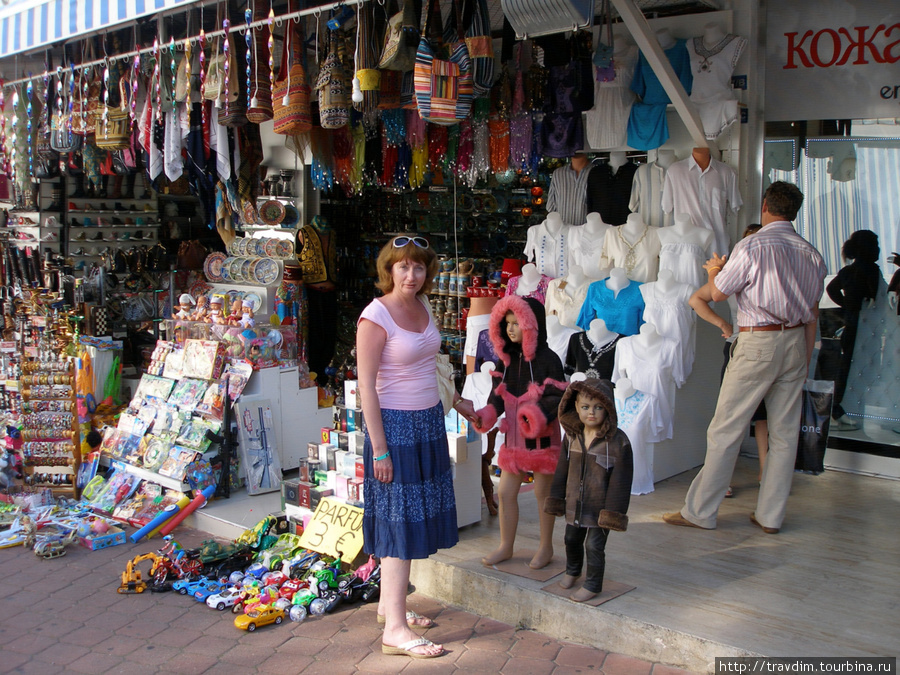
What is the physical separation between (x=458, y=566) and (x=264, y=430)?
228 centimetres

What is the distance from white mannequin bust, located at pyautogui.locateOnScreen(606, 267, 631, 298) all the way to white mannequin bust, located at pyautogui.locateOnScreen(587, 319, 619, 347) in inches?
9.7

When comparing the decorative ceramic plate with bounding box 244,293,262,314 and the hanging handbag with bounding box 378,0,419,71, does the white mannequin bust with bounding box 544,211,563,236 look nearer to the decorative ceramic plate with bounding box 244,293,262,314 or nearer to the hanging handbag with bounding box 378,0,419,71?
the hanging handbag with bounding box 378,0,419,71

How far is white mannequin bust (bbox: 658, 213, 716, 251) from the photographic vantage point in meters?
5.41

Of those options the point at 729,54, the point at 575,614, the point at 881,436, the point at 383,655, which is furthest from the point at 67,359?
the point at 881,436

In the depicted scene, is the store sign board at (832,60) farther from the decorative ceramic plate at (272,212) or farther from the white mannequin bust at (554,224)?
the decorative ceramic plate at (272,212)

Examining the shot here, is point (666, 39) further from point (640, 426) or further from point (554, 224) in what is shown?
point (640, 426)

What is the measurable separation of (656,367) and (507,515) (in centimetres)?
159

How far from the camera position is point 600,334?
5.26 meters

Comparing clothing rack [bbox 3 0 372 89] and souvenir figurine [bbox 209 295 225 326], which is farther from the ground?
clothing rack [bbox 3 0 372 89]

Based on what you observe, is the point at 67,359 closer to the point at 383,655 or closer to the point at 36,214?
the point at 36,214

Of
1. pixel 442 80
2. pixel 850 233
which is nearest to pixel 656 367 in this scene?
pixel 850 233

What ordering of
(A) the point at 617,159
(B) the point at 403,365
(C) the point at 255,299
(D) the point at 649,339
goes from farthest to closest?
(C) the point at 255,299
(A) the point at 617,159
(D) the point at 649,339
(B) the point at 403,365

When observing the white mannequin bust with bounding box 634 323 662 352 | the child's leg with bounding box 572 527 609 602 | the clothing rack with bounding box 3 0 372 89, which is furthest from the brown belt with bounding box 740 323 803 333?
the clothing rack with bounding box 3 0 372 89

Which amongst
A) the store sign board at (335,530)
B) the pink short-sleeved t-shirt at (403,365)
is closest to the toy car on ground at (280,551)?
the store sign board at (335,530)
